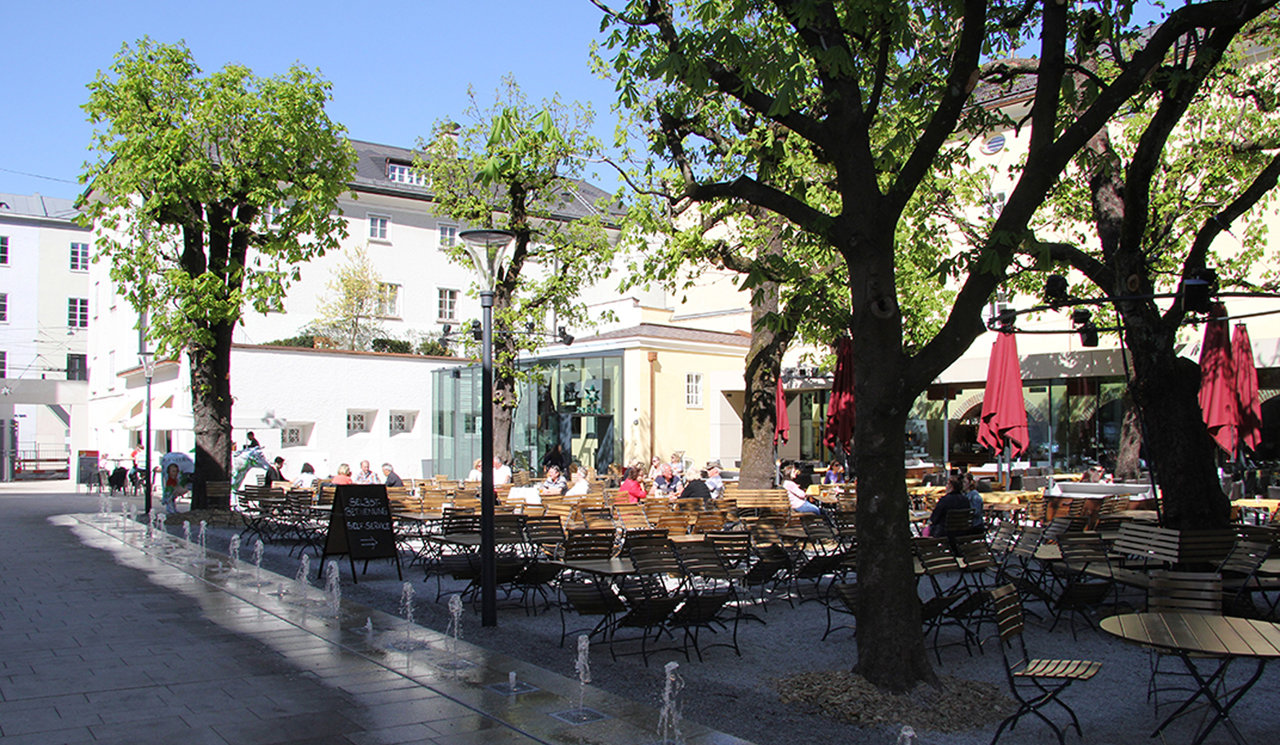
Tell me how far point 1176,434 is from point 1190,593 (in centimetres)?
424

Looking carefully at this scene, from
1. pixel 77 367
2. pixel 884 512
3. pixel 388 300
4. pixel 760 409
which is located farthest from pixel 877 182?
pixel 77 367

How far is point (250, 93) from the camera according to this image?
66.2 feet

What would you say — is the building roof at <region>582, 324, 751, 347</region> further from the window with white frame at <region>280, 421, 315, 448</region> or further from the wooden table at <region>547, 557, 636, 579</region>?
the wooden table at <region>547, 557, 636, 579</region>

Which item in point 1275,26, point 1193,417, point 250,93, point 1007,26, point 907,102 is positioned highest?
point 250,93

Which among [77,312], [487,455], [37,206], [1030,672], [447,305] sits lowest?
[1030,672]

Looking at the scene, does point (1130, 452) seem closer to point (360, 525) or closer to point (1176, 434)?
point (1176, 434)

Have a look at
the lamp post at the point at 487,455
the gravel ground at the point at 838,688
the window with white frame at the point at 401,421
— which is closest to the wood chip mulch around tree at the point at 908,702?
the gravel ground at the point at 838,688

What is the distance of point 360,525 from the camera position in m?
12.8

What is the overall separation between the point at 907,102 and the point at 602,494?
10.2 meters

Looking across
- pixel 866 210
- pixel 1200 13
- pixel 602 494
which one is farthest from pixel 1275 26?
pixel 602 494

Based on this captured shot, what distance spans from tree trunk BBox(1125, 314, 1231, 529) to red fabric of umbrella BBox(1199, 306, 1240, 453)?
1250 mm

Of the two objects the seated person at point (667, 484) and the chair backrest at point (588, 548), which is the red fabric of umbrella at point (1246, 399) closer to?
the chair backrest at point (588, 548)

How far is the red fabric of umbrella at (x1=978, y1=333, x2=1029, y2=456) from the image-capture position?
13961 millimetres

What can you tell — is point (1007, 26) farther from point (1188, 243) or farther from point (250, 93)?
point (250, 93)
